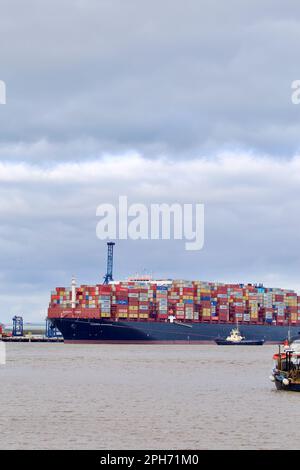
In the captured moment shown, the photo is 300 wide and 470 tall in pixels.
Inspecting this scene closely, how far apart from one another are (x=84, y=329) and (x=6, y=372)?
4188 inches

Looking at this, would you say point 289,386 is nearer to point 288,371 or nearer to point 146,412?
point 288,371

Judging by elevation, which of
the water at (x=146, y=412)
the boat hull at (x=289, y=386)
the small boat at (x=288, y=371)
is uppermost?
the small boat at (x=288, y=371)

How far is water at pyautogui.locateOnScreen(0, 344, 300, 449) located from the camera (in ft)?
133

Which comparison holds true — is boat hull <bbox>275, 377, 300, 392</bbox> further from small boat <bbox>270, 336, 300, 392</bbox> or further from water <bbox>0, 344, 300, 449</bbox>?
water <bbox>0, 344, 300, 449</bbox>

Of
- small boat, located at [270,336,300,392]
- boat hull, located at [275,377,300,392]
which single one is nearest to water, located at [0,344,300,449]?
boat hull, located at [275,377,300,392]

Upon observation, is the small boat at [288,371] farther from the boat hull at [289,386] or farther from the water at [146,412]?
the water at [146,412]

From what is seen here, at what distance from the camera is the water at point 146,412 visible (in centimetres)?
4068

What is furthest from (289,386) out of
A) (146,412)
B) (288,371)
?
(146,412)

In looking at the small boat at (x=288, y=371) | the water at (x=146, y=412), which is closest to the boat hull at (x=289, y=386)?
the small boat at (x=288, y=371)

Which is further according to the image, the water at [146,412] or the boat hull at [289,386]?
the boat hull at [289,386]

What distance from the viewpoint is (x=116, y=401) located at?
58.0 metres

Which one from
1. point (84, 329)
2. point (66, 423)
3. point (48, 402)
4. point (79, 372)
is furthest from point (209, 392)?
point (84, 329)
